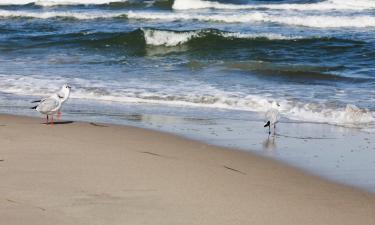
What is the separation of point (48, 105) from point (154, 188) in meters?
3.69

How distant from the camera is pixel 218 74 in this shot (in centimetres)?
1335

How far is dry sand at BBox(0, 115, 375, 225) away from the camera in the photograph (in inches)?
178

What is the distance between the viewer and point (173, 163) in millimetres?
6129

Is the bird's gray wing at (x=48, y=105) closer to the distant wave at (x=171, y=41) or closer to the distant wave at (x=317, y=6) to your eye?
the distant wave at (x=171, y=41)

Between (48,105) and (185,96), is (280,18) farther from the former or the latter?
(48,105)

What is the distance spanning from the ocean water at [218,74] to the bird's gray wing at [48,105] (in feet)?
1.44

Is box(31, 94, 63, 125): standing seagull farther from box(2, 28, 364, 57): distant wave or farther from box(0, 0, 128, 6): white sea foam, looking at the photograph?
box(0, 0, 128, 6): white sea foam

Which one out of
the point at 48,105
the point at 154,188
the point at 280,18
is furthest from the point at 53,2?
the point at 154,188

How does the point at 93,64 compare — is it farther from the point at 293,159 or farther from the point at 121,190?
the point at 121,190

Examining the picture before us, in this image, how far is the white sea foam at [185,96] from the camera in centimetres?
919

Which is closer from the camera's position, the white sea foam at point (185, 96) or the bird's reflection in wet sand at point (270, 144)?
the bird's reflection in wet sand at point (270, 144)

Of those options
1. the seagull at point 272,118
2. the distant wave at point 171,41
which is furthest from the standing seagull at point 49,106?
the distant wave at point 171,41

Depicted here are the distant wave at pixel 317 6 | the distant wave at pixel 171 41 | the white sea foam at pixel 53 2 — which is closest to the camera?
the distant wave at pixel 171 41

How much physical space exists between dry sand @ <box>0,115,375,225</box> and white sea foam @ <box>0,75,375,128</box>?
8.62ft
